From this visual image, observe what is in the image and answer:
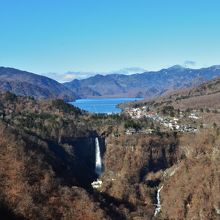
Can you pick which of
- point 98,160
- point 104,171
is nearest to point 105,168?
point 104,171

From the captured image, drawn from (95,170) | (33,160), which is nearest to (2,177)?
(33,160)

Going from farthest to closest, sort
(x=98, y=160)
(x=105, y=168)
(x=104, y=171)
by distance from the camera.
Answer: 1. (x=98, y=160)
2. (x=105, y=168)
3. (x=104, y=171)

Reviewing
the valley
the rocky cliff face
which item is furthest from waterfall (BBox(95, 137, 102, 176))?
the rocky cliff face

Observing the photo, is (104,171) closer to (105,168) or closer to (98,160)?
(105,168)

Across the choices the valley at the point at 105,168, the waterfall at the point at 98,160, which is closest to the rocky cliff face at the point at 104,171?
the valley at the point at 105,168

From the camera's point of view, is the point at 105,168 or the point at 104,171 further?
the point at 105,168

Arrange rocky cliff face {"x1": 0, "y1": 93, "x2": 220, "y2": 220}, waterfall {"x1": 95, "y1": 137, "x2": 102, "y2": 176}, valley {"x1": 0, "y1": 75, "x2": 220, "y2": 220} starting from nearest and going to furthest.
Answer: rocky cliff face {"x1": 0, "y1": 93, "x2": 220, "y2": 220} < valley {"x1": 0, "y1": 75, "x2": 220, "y2": 220} < waterfall {"x1": 95, "y1": 137, "x2": 102, "y2": 176}

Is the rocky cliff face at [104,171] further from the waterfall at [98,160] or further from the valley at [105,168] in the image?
the waterfall at [98,160]

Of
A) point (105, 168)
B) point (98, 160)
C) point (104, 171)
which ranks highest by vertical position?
point (98, 160)

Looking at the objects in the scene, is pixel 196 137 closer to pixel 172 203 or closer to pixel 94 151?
pixel 94 151

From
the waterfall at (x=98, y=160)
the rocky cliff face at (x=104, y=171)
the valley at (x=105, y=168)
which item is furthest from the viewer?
the waterfall at (x=98, y=160)

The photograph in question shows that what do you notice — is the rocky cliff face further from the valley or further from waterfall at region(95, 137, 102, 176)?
waterfall at region(95, 137, 102, 176)
